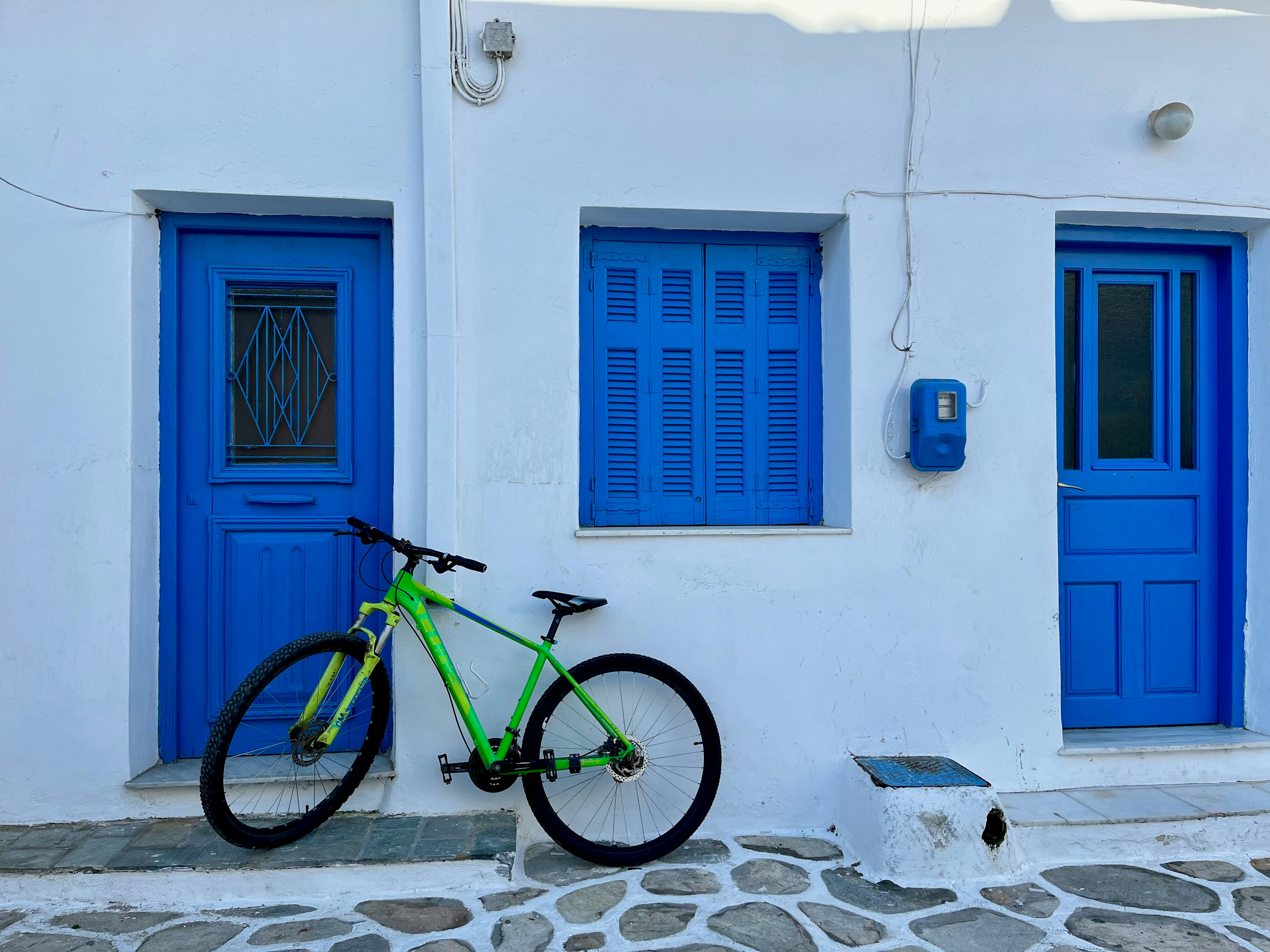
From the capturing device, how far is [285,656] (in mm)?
3027

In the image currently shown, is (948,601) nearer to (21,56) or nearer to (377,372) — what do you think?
(377,372)

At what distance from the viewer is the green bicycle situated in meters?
3.12

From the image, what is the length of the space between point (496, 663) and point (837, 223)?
95.3 inches

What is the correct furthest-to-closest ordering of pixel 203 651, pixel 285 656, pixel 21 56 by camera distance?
pixel 203 651
pixel 21 56
pixel 285 656

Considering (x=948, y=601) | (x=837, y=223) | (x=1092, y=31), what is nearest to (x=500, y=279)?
(x=837, y=223)

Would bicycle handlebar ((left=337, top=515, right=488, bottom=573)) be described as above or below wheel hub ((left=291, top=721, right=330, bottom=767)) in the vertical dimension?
above

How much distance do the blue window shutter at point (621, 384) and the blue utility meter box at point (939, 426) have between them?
3.80 feet

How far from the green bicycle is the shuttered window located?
2.32 ft

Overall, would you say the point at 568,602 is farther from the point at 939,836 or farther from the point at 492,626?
the point at 939,836

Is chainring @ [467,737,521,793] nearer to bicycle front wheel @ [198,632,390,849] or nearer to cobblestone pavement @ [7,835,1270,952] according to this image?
cobblestone pavement @ [7,835,1270,952]

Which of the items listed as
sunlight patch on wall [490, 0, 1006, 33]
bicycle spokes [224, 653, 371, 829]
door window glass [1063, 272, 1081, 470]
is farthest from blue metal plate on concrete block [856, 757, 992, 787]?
sunlight patch on wall [490, 0, 1006, 33]

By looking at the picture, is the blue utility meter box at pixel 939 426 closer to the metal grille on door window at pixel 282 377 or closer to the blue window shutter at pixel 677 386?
the blue window shutter at pixel 677 386

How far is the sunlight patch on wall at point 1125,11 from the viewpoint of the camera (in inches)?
151

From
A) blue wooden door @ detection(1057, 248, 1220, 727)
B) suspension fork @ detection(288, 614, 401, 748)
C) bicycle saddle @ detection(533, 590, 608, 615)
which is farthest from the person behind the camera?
blue wooden door @ detection(1057, 248, 1220, 727)
